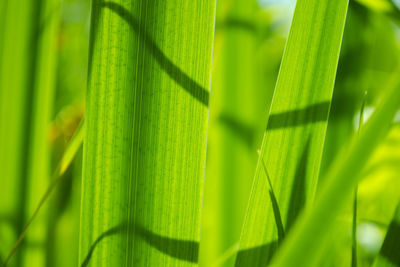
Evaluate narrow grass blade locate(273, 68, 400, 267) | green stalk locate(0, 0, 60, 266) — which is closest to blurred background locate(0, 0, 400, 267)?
green stalk locate(0, 0, 60, 266)

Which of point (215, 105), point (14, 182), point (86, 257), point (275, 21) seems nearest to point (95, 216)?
point (86, 257)

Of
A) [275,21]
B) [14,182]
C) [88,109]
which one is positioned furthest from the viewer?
[275,21]

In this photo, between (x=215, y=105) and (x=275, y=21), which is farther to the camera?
(x=275, y=21)

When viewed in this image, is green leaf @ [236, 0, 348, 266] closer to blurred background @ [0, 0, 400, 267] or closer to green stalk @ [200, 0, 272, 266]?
blurred background @ [0, 0, 400, 267]

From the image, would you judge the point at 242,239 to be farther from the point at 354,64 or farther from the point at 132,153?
the point at 354,64

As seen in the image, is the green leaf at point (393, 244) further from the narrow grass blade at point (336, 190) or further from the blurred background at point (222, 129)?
the narrow grass blade at point (336, 190)

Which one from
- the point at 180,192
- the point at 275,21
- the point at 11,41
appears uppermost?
the point at 275,21

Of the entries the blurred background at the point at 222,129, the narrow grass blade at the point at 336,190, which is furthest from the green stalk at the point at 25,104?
the narrow grass blade at the point at 336,190

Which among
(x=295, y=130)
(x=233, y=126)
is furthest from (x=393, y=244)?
(x=233, y=126)
